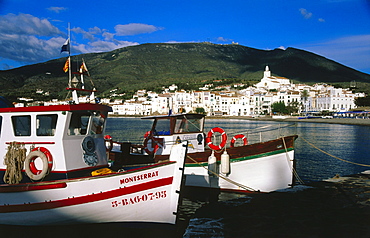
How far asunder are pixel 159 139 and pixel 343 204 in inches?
289

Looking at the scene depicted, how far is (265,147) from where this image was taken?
12570 millimetres

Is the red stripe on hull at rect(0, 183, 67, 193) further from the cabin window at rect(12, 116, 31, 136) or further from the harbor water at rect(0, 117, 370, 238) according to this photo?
the cabin window at rect(12, 116, 31, 136)

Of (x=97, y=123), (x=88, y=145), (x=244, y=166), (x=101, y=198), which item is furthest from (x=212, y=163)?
(x=101, y=198)

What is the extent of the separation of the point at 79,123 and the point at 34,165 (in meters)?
1.60

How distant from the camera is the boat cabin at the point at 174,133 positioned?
46.6ft

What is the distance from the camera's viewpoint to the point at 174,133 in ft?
46.9

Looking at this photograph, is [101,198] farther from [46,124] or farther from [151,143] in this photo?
[151,143]

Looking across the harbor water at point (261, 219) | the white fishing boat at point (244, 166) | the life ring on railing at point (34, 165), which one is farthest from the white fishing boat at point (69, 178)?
the white fishing boat at point (244, 166)


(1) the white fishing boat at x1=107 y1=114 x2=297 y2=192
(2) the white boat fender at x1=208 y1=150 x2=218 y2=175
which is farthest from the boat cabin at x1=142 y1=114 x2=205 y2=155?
(2) the white boat fender at x1=208 y1=150 x2=218 y2=175

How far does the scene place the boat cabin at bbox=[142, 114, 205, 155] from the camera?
14.2m

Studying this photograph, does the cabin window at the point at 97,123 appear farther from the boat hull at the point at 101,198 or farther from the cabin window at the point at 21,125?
the boat hull at the point at 101,198

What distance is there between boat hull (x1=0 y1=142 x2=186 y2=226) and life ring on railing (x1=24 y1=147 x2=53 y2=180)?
22.0 inches

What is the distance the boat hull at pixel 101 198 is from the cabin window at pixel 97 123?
195 cm

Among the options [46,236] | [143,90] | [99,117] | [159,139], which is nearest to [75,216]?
[46,236]
